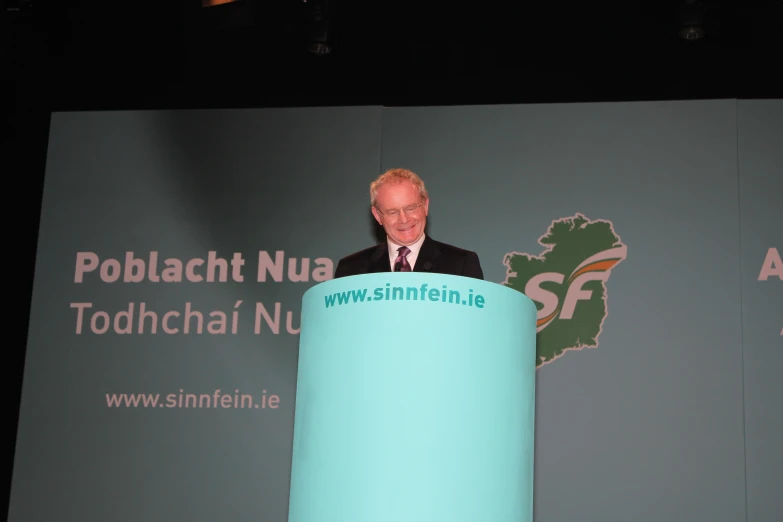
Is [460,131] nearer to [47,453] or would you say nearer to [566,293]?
[566,293]

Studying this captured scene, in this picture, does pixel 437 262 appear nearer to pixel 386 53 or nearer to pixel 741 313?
pixel 741 313

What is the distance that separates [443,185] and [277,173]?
0.84 metres

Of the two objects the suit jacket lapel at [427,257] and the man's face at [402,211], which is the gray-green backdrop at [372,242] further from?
the man's face at [402,211]

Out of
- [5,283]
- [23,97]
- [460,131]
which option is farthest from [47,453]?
[460,131]

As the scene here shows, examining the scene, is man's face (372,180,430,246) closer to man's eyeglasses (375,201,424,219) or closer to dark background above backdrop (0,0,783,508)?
man's eyeglasses (375,201,424,219)

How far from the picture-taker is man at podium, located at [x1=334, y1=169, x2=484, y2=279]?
335cm

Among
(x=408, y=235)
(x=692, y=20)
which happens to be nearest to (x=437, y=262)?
(x=408, y=235)

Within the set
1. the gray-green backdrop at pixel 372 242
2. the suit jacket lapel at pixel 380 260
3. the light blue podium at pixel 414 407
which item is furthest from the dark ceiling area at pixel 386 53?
the light blue podium at pixel 414 407

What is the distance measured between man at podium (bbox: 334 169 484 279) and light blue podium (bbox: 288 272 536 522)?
0.93 m

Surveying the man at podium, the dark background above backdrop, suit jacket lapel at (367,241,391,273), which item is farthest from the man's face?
the dark background above backdrop

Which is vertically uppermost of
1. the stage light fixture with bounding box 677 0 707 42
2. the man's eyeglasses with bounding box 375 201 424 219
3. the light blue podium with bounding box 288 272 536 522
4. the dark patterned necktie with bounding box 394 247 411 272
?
the stage light fixture with bounding box 677 0 707 42

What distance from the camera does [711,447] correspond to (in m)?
4.21

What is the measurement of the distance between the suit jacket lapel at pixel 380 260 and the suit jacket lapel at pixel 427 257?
132 millimetres

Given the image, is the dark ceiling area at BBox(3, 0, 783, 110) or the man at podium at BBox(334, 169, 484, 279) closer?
the man at podium at BBox(334, 169, 484, 279)
